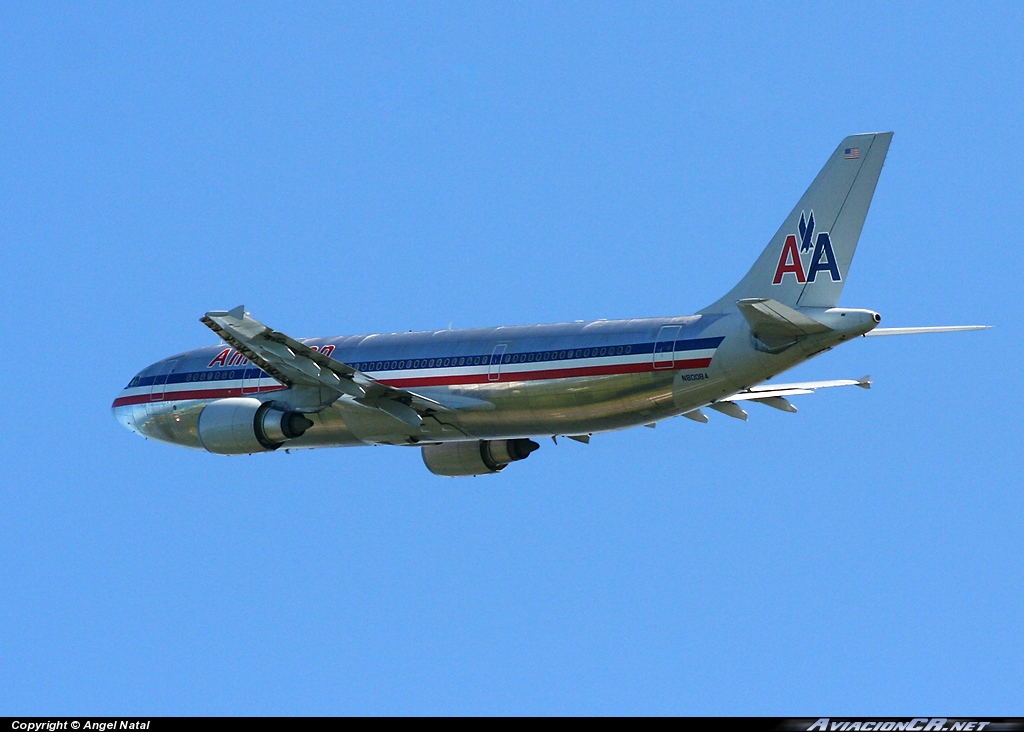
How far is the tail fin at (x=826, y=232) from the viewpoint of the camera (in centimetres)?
4141

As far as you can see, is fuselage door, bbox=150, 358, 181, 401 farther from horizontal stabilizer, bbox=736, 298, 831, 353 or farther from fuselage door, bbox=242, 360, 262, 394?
horizontal stabilizer, bbox=736, 298, 831, 353

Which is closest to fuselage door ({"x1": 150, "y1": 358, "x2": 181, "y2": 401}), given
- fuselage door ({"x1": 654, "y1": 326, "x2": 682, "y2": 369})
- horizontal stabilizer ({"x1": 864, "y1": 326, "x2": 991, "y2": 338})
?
fuselage door ({"x1": 654, "y1": 326, "x2": 682, "y2": 369})

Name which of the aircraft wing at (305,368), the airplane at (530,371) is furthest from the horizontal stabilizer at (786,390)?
the aircraft wing at (305,368)

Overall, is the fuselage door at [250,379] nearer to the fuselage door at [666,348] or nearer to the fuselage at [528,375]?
the fuselage at [528,375]

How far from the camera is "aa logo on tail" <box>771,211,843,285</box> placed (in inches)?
1638

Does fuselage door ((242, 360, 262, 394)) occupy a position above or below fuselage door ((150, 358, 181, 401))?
below

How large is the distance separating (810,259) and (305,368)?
43.5 ft

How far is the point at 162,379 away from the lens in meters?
52.2

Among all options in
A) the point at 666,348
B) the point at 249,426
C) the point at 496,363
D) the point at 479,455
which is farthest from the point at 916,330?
the point at 249,426

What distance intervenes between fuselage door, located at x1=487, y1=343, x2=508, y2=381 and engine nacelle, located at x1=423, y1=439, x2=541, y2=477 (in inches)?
191
